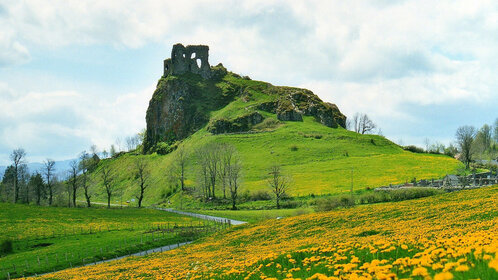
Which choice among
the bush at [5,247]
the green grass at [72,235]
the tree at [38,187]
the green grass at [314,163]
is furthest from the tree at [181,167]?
the bush at [5,247]

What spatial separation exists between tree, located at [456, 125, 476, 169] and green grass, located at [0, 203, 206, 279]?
335ft

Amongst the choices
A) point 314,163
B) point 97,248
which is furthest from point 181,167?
point 97,248

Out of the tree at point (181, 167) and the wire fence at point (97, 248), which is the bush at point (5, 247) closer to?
the wire fence at point (97, 248)

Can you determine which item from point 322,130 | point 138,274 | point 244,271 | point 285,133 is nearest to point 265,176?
point 285,133

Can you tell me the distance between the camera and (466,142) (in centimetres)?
12631

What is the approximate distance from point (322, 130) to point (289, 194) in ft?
306

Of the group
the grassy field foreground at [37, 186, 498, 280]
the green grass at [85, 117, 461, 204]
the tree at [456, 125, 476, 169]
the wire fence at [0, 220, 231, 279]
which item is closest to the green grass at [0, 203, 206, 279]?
the wire fence at [0, 220, 231, 279]

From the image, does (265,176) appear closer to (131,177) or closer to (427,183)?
(427,183)

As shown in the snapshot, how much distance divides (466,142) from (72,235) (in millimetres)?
126712

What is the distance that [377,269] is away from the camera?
21.7 ft

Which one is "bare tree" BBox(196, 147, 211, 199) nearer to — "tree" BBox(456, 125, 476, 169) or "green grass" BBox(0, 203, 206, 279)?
"green grass" BBox(0, 203, 206, 279)

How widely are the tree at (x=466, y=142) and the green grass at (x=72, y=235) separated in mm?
101983

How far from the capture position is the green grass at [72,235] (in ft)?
148

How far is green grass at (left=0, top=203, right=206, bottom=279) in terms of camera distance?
45125mm
